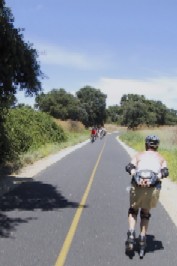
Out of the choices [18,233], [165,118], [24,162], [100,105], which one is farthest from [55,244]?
[165,118]

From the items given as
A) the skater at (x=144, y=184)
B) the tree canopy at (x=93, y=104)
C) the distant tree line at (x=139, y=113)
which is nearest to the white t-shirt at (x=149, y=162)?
the skater at (x=144, y=184)

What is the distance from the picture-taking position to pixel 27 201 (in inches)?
523

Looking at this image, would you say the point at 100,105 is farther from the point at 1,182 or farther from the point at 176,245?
the point at 176,245

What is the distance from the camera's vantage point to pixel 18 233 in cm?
921

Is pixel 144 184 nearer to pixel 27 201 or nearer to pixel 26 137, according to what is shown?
pixel 27 201

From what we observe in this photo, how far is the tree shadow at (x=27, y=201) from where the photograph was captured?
1027 cm

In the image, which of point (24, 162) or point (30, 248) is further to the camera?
point (24, 162)

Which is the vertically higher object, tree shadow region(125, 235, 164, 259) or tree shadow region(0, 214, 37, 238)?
tree shadow region(125, 235, 164, 259)

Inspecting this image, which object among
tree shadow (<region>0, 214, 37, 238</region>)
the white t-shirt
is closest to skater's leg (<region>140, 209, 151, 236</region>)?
the white t-shirt

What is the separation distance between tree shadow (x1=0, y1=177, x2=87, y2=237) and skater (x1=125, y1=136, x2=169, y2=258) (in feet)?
8.12

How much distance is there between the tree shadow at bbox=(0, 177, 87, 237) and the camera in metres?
10.3

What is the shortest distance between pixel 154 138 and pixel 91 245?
6.85 ft

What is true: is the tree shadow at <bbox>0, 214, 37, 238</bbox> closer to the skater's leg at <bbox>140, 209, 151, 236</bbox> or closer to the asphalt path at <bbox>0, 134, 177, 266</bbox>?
the asphalt path at <bbox>0, 134, 177, 266</bbox>

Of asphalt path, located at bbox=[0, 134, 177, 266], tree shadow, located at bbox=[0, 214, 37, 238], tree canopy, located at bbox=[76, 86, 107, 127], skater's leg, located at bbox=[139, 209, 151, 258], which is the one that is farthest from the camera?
tree canopy, located at bbox=[76, 86, 107, 127]
